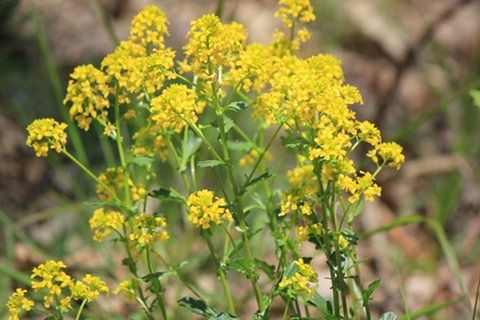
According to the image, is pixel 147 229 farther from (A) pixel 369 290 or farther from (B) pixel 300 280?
(A) pixel 369 290

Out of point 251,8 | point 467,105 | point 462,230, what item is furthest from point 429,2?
point 462,230

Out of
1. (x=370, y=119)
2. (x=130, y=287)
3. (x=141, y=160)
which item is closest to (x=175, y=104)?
(x=141, y=160)

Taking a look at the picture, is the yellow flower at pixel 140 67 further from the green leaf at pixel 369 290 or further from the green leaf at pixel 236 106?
the green leaf at pixel 369 290

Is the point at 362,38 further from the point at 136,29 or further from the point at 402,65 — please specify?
the point at 136,29

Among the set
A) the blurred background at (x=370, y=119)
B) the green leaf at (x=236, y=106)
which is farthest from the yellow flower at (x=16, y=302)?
the blurred background at (x=370, y=119)

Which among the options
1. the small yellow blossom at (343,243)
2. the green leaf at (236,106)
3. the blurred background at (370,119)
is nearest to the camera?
the green leaf at (236,106)

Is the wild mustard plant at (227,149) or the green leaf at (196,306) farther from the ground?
the wild mustard plant at (227,149)
